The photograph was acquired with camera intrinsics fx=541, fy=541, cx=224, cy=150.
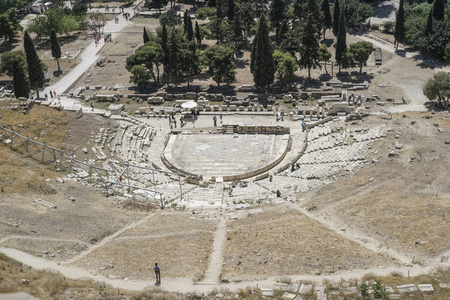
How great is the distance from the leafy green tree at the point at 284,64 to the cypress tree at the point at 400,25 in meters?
25.2

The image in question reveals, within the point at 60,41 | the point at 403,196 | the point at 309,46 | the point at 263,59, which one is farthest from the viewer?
the point at 60,41

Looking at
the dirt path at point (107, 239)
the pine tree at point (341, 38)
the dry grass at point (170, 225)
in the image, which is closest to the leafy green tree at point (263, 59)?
the pine tree at point (341, 38)

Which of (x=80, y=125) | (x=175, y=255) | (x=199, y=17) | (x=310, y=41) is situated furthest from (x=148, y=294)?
(x=199, y=17)

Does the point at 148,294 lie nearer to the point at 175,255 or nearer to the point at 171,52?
the point at 175,255

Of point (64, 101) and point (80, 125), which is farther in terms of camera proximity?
point (64, 101)

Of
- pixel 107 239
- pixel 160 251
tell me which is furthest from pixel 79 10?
pixel 160 251

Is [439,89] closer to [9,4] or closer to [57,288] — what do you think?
[57,288]

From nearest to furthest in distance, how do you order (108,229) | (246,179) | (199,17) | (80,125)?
(108,229)
(246,179)
(80,125)
(199,17)

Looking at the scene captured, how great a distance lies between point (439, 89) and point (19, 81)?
5705cm

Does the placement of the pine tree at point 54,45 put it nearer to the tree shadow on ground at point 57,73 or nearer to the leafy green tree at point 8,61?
the tree shadow on ground at point 57,73

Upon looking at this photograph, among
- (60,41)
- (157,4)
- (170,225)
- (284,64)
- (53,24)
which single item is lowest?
(170,225)

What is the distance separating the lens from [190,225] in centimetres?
4706

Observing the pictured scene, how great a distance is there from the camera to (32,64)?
80250 mm

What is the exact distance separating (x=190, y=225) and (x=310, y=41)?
161ft
